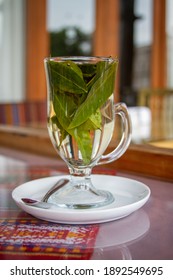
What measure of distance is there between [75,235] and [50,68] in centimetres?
19

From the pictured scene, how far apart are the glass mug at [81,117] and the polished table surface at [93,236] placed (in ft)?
0.13

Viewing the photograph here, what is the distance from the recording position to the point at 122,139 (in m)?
0.52

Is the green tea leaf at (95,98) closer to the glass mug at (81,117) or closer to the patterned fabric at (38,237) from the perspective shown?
the glass mug at (81,117)

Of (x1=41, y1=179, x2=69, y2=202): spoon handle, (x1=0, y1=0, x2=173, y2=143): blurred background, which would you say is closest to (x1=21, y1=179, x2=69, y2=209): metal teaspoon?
(x1=41, y1=179, x2=69, y2=202): spoon handle

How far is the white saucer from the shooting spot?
1.36 ft

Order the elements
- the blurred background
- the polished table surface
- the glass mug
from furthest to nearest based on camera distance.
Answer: the blurred background, the glass mug, the polished table surface

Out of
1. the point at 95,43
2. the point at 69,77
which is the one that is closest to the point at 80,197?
the point at 69,77

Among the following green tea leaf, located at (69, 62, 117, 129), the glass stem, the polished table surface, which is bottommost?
the polished table surface

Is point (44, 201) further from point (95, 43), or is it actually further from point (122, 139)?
point (95, 43)

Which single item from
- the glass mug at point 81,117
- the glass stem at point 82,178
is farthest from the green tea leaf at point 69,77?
the glass stem at point 82,178

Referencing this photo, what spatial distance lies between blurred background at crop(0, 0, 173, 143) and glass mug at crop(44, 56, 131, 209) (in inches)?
46.1

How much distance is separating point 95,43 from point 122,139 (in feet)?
8.89

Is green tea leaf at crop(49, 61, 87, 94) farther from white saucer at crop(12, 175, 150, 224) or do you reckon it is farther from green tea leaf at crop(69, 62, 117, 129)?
white saucer at crop(12, 175, 150, 224)
